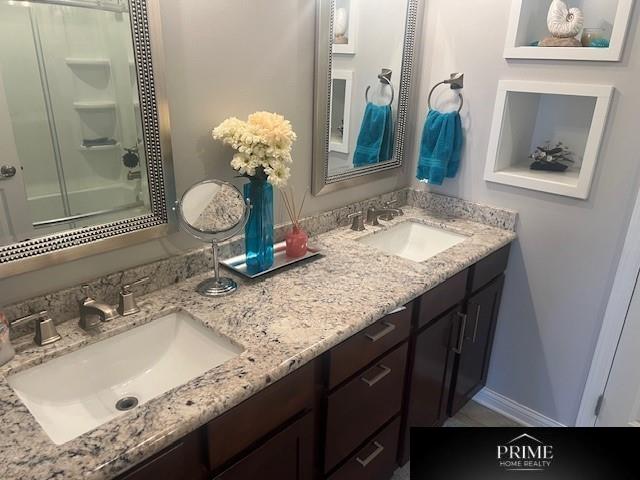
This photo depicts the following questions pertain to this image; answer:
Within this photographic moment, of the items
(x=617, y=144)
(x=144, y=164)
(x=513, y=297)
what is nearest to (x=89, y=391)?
(x=144, y=164)

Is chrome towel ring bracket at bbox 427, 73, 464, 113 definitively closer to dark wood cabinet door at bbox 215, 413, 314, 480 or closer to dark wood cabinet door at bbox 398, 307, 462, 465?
dark wood cabinet door at bbox 398, 307, 462, 465

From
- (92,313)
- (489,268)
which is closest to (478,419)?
(489,268)

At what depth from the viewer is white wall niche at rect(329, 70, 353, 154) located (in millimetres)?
1804

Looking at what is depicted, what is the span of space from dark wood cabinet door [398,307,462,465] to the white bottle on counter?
3.92ft

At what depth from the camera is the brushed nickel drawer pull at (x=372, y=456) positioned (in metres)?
1.55

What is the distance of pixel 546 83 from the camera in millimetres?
1779

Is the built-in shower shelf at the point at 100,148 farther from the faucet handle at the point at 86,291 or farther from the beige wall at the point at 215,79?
the faucet handle at the point at 86,291

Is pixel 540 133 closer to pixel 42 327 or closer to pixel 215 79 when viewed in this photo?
pixel 215 79

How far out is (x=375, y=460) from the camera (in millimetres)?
1627

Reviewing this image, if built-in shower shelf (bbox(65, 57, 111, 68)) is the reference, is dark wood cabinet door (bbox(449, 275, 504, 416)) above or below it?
below

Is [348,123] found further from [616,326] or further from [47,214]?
[616,326]

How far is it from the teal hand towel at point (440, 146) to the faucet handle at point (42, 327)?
5.18 feet

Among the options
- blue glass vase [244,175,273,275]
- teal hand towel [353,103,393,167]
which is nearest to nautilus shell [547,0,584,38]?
teal hand towel [353,103,393,167]

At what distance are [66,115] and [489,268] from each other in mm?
1593
